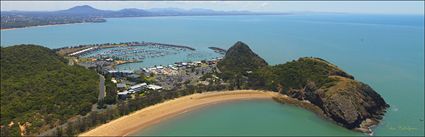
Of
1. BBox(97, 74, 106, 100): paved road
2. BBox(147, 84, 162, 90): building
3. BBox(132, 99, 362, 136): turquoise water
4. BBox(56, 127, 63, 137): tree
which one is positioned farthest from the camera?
BBox(147, 84, 162, 90): building

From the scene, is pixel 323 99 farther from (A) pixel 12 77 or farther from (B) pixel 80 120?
(A) pixel 12 77

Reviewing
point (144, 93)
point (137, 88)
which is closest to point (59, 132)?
point (144, 93)

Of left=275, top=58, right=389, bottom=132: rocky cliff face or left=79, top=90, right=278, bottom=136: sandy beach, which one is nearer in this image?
left=79, top=90, right=278, bottom=136: sandy beach

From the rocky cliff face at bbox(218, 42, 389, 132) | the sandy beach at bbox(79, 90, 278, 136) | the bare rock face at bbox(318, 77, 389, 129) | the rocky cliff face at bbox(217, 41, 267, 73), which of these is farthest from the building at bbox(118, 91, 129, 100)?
the bare rock face at bbox(318, 77, 389, 129)

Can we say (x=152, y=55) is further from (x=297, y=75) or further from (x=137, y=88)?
(x=297, y=75)

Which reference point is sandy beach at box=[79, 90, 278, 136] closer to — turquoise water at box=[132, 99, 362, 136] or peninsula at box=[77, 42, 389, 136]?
peninsula at box=[77, 42, 389, 136]

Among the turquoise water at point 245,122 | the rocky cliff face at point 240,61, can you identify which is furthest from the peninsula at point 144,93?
the turquoise water at point 245,122

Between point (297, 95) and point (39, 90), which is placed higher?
point (39, 90)
